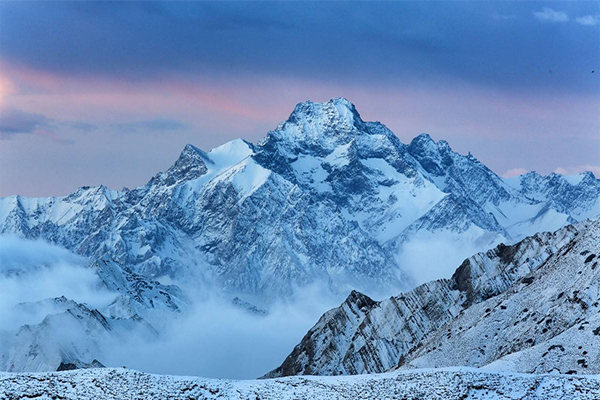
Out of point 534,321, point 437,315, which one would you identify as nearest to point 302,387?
point 534,321

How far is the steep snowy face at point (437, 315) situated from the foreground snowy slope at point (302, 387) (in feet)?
167

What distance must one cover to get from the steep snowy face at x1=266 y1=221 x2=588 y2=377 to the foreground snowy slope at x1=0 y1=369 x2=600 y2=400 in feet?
167

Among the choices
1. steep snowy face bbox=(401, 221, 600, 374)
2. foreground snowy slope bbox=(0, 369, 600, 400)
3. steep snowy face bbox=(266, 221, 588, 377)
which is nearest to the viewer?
foreground snowy slope bbox=(0, 369, 600, 400)

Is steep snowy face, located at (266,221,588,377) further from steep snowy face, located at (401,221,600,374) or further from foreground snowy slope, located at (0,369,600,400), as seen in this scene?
foreground snowy slope, located at (0,369,600,400)

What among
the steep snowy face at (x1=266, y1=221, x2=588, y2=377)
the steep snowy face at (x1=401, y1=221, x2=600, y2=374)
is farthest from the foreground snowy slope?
the steep snowy face at (x1=266, y1=221, x2=588, y2=377)

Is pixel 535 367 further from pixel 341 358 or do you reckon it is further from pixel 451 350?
pixel 341 358

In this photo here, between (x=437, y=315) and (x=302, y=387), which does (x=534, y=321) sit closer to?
(x=437, y=315)

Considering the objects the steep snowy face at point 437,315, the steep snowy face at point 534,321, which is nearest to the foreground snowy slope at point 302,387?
the steep snowy face at point 534,321

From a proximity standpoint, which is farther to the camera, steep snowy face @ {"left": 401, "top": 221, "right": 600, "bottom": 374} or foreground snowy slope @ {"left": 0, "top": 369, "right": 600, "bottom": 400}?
steep snowy face @ {"left": 401, "top": 221, "right": 600, "bottom": 374}

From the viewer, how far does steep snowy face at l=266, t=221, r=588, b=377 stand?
124 m

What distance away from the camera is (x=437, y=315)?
15962cm

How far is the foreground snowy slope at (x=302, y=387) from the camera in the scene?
64625mm

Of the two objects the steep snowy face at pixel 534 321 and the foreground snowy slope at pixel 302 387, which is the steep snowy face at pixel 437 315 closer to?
the steep snowy face at pixel 534 321

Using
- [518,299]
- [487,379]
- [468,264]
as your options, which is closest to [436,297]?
[468,264]
